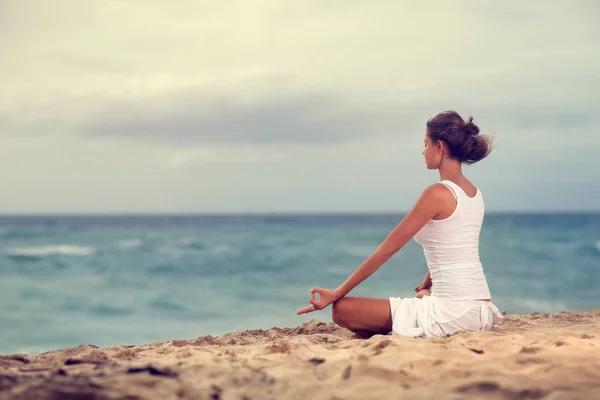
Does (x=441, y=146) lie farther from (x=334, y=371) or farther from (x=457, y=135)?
(x=334, y=371)

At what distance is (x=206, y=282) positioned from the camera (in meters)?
14.7

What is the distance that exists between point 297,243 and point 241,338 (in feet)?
68.0

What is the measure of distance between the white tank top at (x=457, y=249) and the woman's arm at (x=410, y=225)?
88mm

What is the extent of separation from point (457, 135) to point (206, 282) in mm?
11844

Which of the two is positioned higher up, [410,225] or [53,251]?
[410,225]

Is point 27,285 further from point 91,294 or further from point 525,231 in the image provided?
point 525,231

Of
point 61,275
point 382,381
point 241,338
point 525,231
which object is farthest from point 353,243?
point 382,381

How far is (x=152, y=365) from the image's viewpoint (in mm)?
2676

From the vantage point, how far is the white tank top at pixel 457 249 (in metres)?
3.49

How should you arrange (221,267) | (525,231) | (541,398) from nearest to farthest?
(541,398) < (221,267) < (525,231)

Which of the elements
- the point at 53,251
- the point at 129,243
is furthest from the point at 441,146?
the point at 129,243

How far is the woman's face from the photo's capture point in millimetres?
3615

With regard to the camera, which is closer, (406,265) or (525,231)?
(406,265)

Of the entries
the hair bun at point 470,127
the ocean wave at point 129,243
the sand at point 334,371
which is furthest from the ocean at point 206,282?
the sand at point 334,371
